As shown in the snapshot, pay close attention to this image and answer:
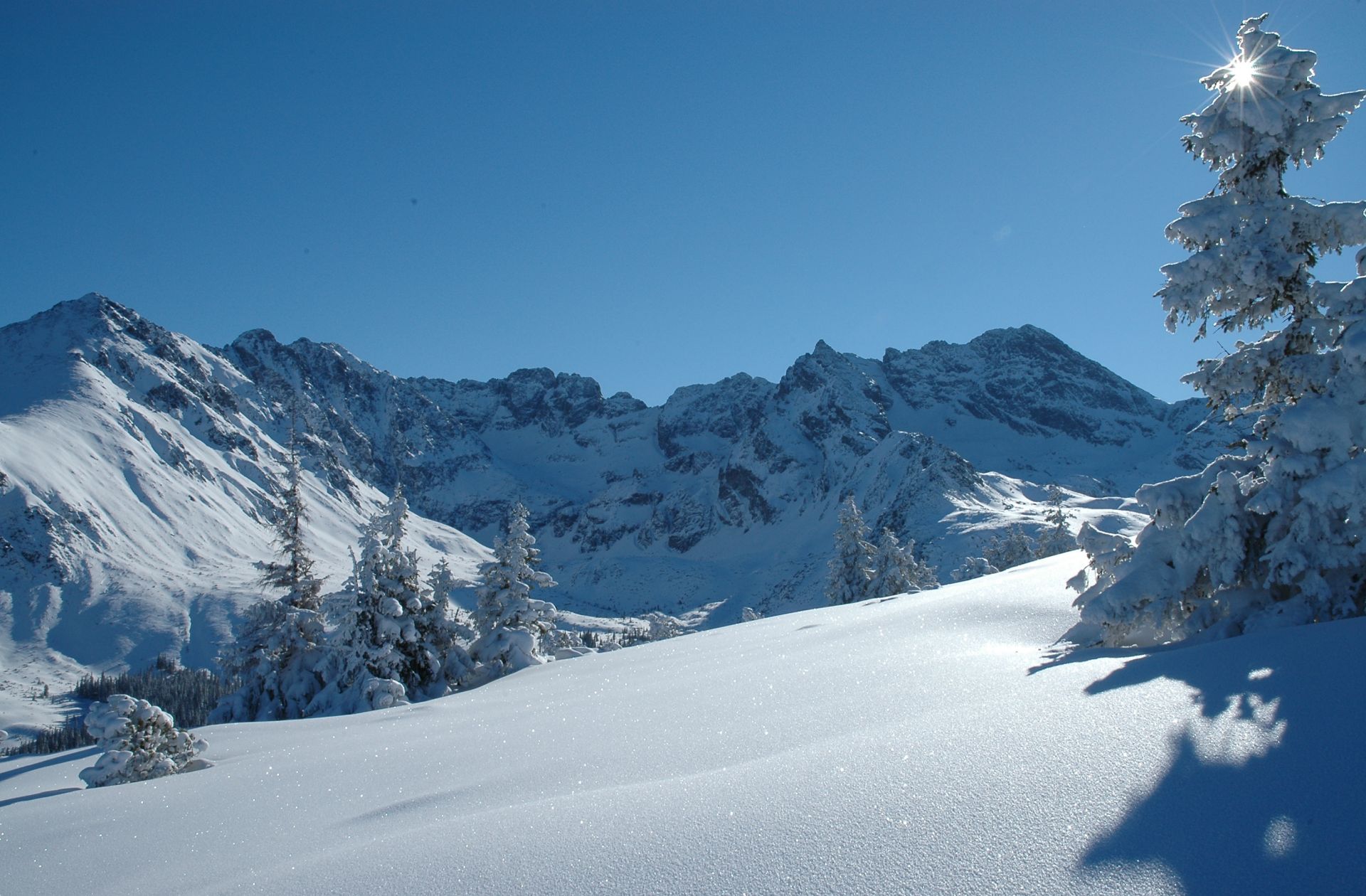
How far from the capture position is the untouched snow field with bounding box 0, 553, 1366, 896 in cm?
301

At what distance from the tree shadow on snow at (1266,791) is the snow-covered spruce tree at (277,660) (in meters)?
25.4

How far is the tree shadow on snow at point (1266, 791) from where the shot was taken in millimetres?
2730

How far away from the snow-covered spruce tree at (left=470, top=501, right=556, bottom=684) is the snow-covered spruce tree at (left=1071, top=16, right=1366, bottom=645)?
69.1 feet

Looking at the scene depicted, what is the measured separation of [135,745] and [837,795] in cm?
949

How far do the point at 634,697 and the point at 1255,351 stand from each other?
804 centimetres

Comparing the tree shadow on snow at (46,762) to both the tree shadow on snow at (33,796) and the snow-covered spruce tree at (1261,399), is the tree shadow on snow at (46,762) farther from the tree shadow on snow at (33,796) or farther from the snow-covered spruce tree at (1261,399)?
the snow-covered spruce tree at (1261,399)

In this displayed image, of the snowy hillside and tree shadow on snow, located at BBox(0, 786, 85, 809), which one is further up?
the snowy hillside

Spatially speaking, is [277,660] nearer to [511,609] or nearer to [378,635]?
[378,635]

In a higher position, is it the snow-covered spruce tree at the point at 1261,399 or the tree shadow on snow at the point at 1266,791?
the snow-covered spruce tree at the point at 1261,399

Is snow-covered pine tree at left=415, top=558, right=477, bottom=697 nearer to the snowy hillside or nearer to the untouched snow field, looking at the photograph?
the untouched snow field

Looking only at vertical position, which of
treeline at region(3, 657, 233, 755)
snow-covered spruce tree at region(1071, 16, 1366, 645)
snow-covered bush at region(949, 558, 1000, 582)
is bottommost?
treeline at region(3, 657, 233, 755)

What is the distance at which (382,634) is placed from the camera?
23203 millimetres

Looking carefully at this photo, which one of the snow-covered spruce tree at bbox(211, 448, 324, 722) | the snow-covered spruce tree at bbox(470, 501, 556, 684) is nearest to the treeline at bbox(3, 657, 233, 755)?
the snow-covered spruce tree at bbox(211, 448, 324, 722)

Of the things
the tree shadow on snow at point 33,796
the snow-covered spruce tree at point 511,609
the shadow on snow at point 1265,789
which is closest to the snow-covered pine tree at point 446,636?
the snow-covered spruce tree at point 511,609
